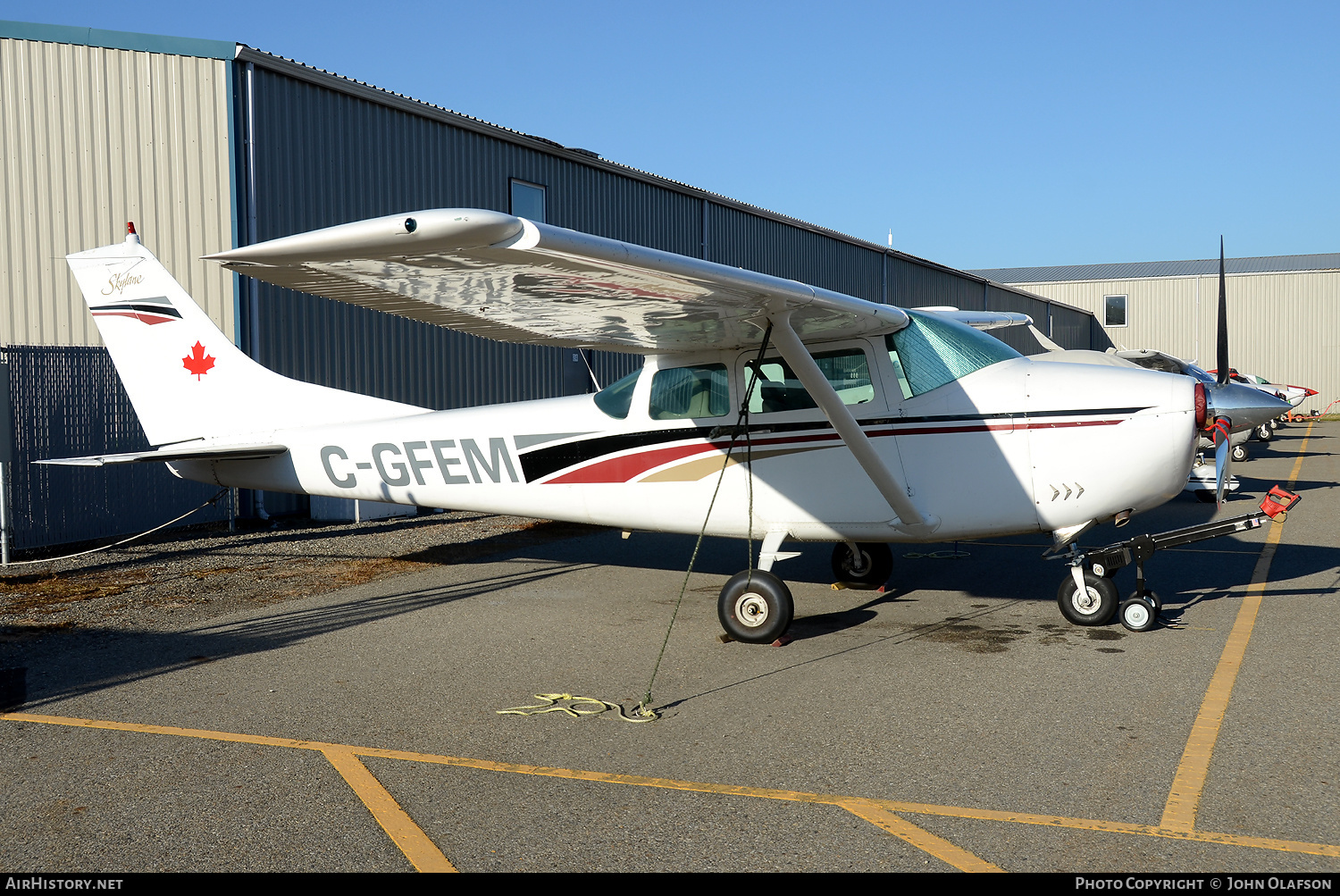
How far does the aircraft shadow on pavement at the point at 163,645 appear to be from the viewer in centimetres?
555

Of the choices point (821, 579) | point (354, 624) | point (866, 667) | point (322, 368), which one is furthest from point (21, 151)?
point (866, 667)

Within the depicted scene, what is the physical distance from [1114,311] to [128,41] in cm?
4706

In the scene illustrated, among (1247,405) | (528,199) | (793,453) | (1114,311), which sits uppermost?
(1114,311)

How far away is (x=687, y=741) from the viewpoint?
4426mm

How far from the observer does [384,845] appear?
333 centimetres

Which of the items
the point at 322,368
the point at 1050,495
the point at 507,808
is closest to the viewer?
the point at 507,808

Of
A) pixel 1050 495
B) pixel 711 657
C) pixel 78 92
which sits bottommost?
pixel 711 657

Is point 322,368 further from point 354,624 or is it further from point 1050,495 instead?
point 1050,495

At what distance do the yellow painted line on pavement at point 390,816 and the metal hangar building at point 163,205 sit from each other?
23.2 feet

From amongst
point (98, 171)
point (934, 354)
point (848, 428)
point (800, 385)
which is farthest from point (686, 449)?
point (98, 171)

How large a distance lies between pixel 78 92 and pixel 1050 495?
1168 cm

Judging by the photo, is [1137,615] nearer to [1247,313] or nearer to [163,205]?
[163,205]

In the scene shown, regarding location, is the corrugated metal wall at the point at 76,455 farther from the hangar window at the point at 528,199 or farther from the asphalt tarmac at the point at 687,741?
the hangar window at the point at 528,199

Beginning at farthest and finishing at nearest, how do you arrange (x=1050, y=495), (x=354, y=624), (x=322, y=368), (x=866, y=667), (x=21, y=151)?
(x=322, y=368)
(x=21, y=151)
(x=354, y=624)
(x=1050, y=495)
(x=866, y=667)
